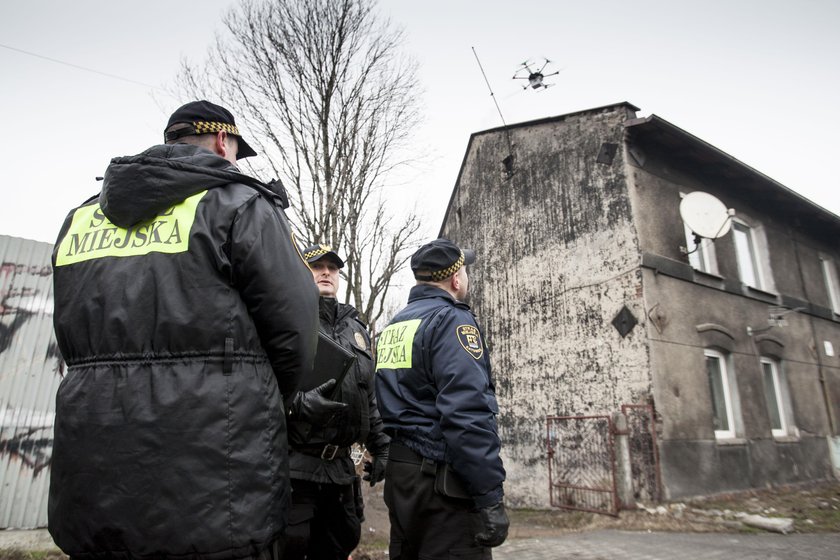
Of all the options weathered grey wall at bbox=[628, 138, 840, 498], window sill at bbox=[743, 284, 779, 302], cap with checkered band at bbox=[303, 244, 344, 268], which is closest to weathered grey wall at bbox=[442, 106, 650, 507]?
weathered grey wall at bbox=[628, 138, 840, 498]

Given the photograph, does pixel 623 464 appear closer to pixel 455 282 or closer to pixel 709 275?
pixel 709 275

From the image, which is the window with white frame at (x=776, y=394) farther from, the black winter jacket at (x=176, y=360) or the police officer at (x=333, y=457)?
the black winter jacket at (x=176, y=360)

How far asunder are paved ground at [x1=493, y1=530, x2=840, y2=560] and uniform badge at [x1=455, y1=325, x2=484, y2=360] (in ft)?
12.9

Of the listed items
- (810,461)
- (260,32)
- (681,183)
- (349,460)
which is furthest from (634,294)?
(260,32)

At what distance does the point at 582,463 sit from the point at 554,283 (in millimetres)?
3406

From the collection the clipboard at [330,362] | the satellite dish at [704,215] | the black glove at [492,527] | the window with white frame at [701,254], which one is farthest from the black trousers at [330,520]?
the window with white frame at [701,254]

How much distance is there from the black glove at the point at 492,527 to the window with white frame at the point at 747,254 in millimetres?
11573

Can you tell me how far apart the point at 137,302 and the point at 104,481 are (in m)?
0.50

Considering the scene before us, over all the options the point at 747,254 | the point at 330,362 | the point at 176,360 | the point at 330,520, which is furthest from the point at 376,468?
the point at 747,254

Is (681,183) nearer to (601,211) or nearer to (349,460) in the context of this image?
(601,211)

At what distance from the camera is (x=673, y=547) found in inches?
241

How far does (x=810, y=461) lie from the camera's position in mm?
11352

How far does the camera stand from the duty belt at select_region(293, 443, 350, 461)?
9.90ft

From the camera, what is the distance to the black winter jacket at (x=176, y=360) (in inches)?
57.1
